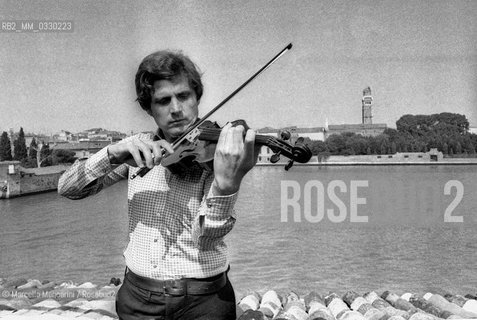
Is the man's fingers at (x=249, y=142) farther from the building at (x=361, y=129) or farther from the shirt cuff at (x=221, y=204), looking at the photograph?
the building at (x=361, y=129)

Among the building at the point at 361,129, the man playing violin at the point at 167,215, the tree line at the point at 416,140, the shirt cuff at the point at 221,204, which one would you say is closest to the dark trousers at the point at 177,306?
the man playing violin at the point at 167,215

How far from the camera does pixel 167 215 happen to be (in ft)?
2.36

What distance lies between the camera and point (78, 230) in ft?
47.1

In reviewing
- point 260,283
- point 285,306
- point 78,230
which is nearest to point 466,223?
point 260,283

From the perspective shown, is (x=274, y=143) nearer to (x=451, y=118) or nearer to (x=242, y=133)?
(x=242, y=133)

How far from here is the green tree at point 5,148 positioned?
15.9 metres

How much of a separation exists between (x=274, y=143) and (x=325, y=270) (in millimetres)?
10144

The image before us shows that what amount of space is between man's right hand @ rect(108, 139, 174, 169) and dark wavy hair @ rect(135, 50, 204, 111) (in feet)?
0.29

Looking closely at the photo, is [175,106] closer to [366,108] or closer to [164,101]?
[164,101]

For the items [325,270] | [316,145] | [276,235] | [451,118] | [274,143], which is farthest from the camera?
[451,118]

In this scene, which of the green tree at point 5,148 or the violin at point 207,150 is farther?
the green tree at point 5,148

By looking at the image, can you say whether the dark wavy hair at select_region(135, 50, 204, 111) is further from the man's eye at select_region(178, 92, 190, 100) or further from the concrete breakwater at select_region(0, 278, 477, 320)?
the concrete breakwater at select_region(0, 278, 477, 320)

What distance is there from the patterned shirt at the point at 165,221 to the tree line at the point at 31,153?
1632 centimetres

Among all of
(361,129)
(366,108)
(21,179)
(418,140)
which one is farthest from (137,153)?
(366,108)
